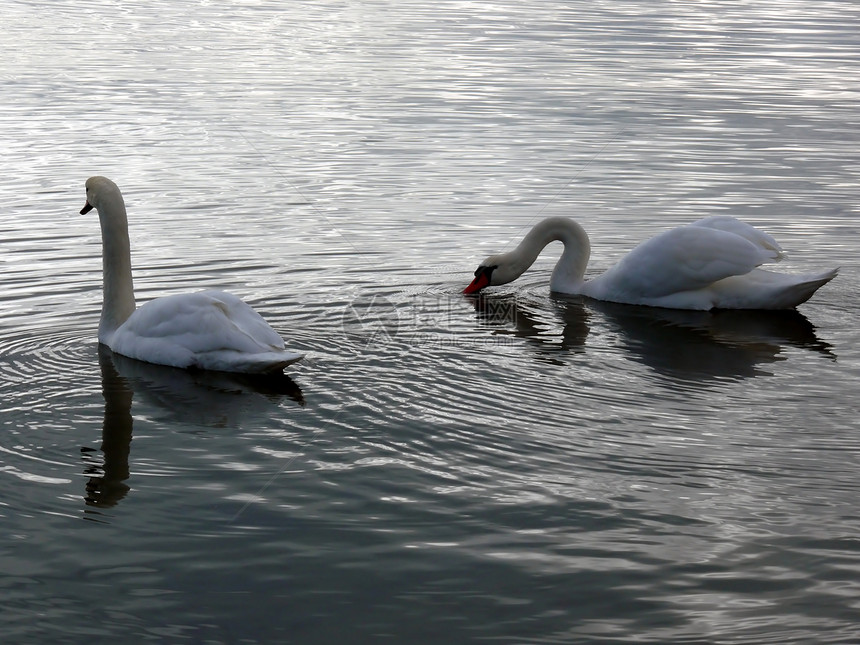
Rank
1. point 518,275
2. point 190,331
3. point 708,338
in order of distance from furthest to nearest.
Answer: point 518,275
point 708,338
point 190,331

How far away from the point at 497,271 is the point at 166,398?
177 inches

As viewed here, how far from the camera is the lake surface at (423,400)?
5797 millimetres

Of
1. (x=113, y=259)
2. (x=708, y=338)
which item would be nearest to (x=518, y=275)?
(x=708, y=338)

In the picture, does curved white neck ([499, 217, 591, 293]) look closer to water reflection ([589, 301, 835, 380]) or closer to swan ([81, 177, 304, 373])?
water reflection ([589, 301, 835, 380])

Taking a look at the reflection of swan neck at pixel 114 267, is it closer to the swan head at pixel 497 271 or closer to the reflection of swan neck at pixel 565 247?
the swan head at pixel 497 271

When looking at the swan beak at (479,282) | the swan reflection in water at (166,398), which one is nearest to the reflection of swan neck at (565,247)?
the swan beak at (479,282)

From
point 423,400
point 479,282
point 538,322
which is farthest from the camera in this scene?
point 479,282

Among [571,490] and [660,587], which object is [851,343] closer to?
[571,490]

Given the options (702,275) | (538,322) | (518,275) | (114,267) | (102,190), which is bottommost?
(538,322)

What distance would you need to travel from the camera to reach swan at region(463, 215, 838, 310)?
35.7 ft

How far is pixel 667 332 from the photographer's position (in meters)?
10.6

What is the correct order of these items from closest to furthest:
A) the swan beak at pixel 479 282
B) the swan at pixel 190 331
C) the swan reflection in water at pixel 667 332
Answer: the swan at pixel 190 331 < the swan reflection in water at pixel 667 332 < the swan beak at pixel 479 282

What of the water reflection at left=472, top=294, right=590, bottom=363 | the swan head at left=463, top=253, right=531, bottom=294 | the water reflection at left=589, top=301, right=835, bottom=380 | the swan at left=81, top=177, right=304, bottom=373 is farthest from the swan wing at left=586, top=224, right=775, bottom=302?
the swan at left=81, top=177, right=304, bottom=373

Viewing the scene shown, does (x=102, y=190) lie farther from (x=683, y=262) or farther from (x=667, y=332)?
(x=683, y=262)
